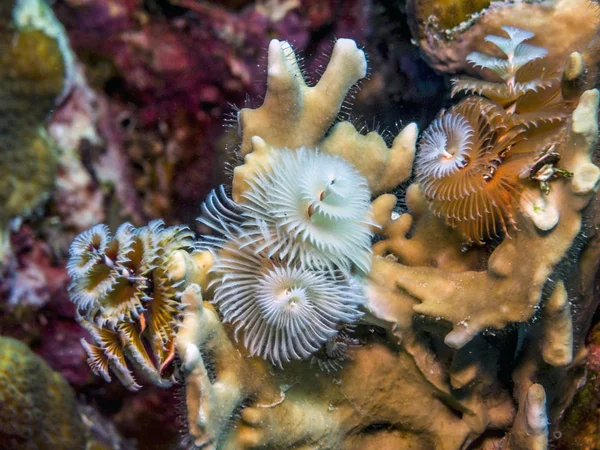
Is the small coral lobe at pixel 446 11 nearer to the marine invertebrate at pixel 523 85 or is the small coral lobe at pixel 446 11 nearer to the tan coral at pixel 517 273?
the marine invertebrate at pixel 523 85

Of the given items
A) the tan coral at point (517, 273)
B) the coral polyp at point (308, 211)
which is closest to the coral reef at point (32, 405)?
the coral polyp at point (308, 211)

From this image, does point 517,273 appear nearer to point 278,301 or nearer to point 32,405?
point 278,301

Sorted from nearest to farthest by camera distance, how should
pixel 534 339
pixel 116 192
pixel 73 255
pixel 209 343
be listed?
pixel 209 343, pixel 73 255, pixel 534 339, pixel 116 192

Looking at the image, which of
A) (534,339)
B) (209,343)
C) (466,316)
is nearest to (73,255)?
(209,343)

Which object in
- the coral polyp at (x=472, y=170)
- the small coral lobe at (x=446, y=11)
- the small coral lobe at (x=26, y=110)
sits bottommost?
the small coral lobe at (x=26, y=110)

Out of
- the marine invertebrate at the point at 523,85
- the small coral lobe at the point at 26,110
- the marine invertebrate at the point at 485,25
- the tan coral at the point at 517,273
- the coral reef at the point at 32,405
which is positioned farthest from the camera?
the small coral lobe at the point at 26,110

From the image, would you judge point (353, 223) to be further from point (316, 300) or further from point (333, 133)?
point (333, 133)
